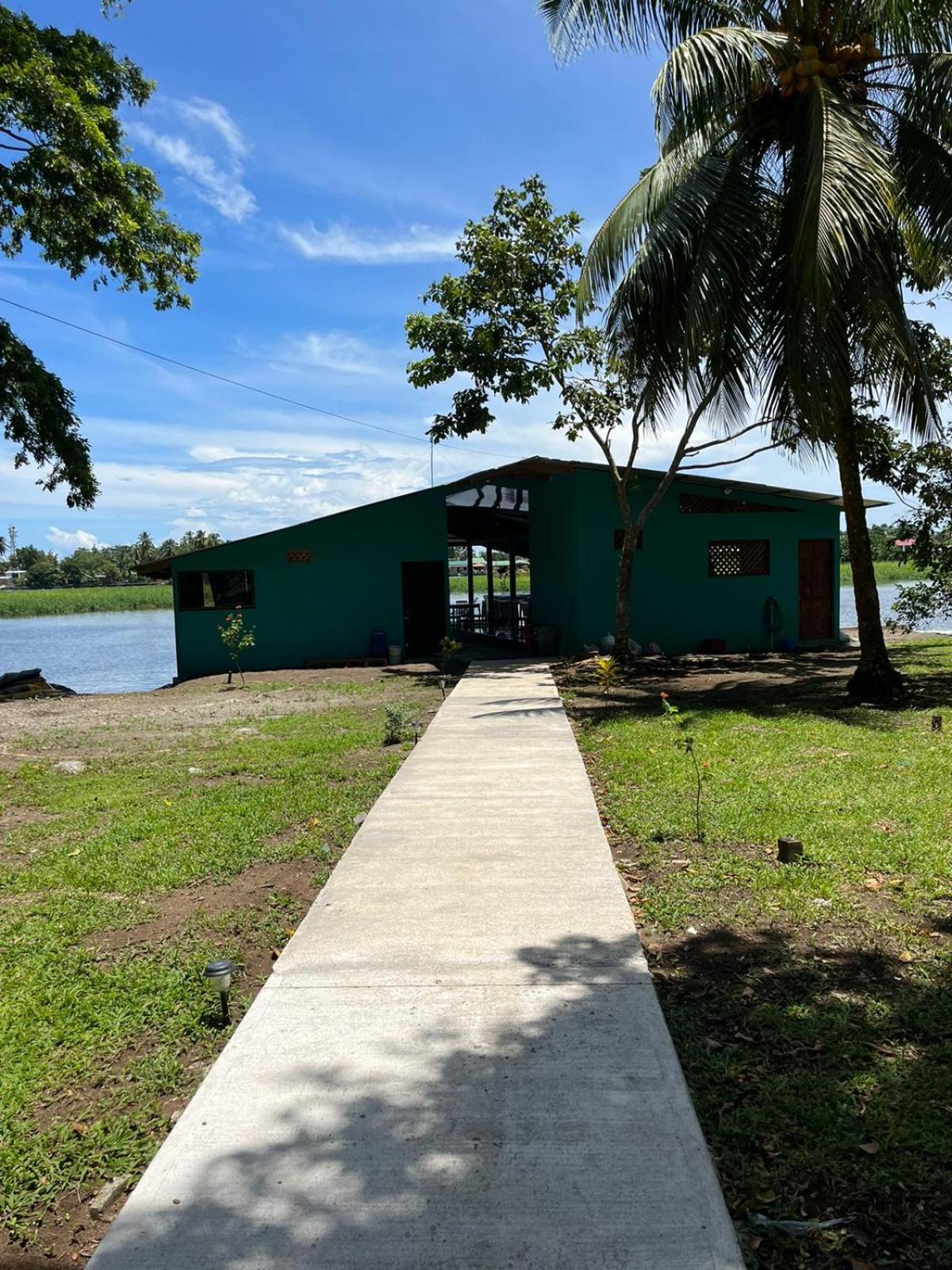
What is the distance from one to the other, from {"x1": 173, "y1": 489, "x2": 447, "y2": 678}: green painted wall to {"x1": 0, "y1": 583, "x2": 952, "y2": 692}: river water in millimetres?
2719

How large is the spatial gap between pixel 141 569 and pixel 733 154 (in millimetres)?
13722

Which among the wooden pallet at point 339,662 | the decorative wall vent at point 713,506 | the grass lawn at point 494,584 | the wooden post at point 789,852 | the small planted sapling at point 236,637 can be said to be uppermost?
the decorative wall vent at point 713,506

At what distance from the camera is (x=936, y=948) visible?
397cm

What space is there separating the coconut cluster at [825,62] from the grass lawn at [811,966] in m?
6.90

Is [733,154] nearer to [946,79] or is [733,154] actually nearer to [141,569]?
[946,79]

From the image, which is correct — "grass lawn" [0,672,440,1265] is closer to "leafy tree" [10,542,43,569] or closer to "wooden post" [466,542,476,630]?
"wooden post" [466,542,476,630]

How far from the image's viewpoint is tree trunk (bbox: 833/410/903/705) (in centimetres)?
1056

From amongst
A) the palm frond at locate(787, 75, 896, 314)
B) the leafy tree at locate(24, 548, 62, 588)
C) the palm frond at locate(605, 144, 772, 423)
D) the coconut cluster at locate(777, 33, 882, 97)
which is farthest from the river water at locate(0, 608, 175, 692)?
the leafy tree at locate(24, 548, 62, 588)

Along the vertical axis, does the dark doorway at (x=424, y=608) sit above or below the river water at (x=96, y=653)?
above

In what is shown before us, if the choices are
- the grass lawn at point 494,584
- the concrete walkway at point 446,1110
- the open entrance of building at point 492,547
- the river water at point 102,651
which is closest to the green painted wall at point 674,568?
the open entrance of building at point 492,547

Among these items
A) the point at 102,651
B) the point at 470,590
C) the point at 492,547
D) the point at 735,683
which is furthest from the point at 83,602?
the point at 735,683

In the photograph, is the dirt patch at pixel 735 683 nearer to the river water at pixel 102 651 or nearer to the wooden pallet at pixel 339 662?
the river water at pixel 102 651

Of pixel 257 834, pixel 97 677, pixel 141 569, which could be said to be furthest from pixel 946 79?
pixel 97 677

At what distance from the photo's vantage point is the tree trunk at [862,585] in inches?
416
